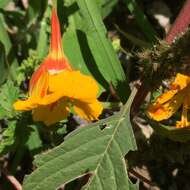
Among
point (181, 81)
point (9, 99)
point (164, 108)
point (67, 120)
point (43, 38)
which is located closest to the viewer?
point (181, 81)

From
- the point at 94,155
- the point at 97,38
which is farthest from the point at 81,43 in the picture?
the point at 94,155

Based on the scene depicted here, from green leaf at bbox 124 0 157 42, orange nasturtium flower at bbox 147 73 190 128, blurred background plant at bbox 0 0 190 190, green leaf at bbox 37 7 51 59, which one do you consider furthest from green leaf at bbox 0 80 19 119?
green leaf at bbox 124 0 157 42

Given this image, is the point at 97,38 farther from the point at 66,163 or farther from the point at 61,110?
the point at 66,163

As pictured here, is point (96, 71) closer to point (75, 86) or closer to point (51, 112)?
point (51, 112)

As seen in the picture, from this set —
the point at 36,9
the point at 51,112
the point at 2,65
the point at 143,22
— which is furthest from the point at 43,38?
the point at 51,112

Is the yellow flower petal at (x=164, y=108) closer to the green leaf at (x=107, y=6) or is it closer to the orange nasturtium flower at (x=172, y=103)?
the orange nasturtium flower at (x=172, y=103)

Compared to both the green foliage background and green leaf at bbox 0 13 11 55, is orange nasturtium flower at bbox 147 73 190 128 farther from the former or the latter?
green leaf at bbox 0 13 11 55
